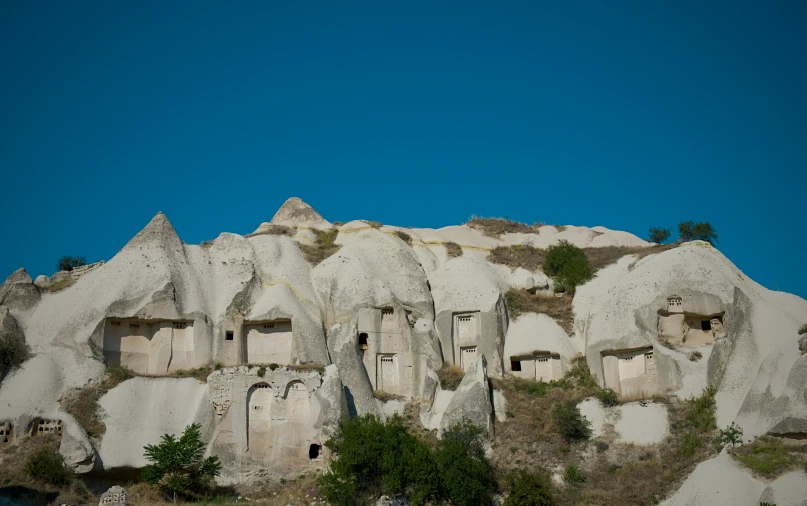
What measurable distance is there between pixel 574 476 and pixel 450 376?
7.38m

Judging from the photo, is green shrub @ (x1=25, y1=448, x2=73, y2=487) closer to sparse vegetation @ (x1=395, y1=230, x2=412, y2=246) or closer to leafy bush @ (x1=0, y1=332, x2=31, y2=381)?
leafy bush @ (x1=0, y1=332, x2=31, y2=381)

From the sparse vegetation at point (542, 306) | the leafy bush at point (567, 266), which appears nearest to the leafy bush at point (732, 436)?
the sparse vegetation at point (542, 306)

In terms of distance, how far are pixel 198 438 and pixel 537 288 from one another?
669 inches

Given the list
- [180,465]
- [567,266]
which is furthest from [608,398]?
[180,465]

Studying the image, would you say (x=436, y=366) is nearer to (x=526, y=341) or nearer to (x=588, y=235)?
(x=526, y=341)

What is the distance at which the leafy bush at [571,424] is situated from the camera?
37.9 metres

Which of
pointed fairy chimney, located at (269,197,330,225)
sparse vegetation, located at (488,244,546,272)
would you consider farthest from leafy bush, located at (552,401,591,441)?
pointed fairy chimney, located at (269,197,330,225)

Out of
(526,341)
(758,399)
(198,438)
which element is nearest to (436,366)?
(526,341)

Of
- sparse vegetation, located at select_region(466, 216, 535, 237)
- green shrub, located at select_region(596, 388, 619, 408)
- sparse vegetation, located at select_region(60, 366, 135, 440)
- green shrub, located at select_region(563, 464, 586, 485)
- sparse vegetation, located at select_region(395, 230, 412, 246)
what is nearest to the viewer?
green shrub, located at select_region(563, 464, 586, 485)

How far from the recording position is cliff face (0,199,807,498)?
3738 centimetres

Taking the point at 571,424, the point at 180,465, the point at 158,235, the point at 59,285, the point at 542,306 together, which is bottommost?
the point at 180,465

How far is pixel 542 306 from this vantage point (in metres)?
45.0

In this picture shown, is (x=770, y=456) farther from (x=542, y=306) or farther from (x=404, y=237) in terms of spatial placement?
(x=404, y=237)

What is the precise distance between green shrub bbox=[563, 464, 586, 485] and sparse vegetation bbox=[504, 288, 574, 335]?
8756 millimetres
